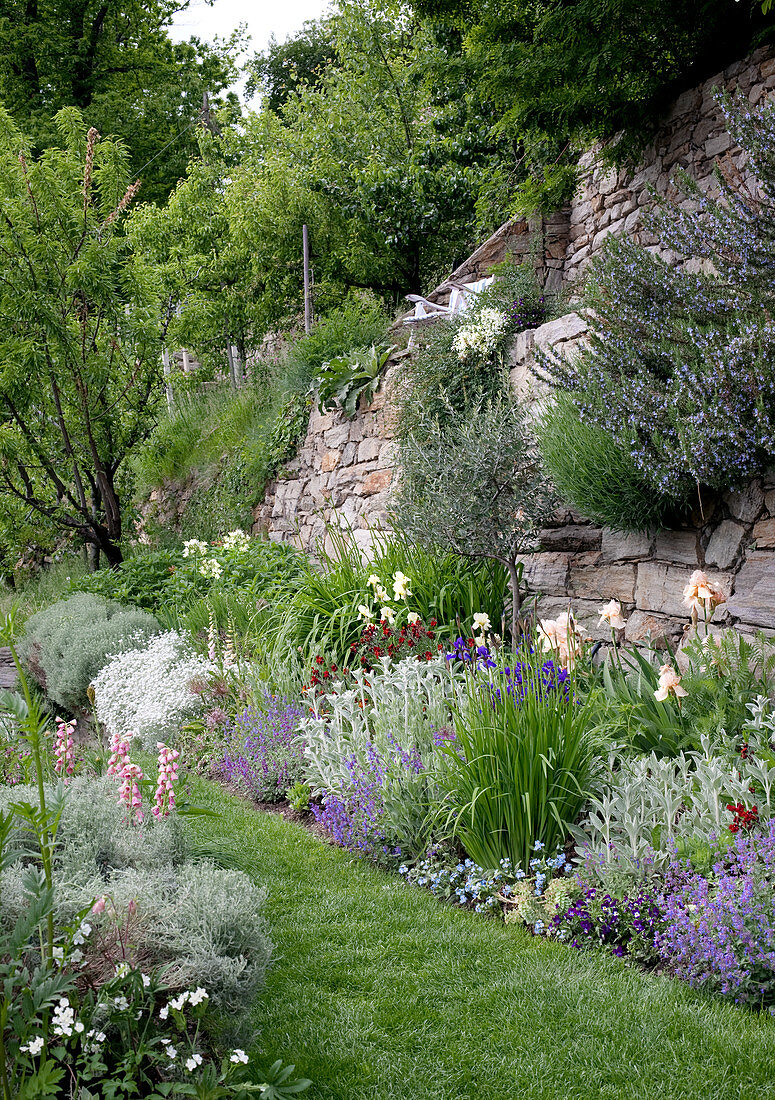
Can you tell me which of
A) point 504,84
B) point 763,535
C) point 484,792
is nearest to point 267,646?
point 484,792

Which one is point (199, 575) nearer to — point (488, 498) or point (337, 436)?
point (337, 436)

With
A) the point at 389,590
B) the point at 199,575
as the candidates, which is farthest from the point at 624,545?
the point at 199,575

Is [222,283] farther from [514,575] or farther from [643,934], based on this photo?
[643,934]

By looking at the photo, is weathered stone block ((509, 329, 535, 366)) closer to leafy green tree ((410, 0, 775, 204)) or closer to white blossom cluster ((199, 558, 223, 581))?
leafy green tree ((410, 0, 775, 204))

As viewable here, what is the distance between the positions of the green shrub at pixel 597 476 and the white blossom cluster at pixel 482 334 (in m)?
1.78

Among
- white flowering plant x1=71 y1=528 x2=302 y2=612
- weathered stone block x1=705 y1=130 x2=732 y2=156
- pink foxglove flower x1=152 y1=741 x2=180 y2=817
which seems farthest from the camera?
white flowering plant x1=71 y1=528 x2=302 y2=612

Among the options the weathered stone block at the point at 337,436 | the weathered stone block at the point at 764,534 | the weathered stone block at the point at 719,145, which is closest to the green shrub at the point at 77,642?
the weathered stone block at the point at 337,436

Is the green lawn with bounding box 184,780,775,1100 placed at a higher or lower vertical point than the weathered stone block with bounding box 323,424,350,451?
lower

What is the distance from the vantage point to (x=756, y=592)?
12.8 feet

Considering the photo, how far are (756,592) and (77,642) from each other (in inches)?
193

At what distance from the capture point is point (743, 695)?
3348mm

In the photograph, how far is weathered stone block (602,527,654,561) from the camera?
4617 millimetres

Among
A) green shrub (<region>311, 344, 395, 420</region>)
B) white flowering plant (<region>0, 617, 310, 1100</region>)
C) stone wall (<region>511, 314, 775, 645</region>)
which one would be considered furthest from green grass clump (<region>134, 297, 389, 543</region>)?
white flowering plant (<region>0, 617, 310, 1100</region>)

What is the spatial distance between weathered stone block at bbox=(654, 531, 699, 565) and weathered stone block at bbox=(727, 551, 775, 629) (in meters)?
0.31
